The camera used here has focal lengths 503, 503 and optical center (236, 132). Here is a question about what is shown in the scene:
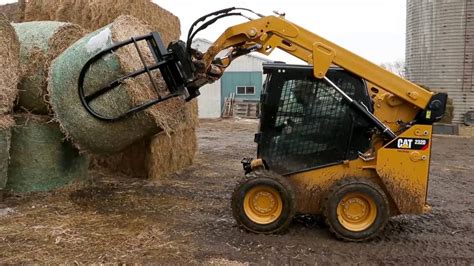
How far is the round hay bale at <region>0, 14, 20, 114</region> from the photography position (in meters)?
6.16

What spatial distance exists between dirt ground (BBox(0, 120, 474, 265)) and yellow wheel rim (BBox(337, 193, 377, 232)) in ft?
0.72

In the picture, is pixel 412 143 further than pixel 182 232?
No

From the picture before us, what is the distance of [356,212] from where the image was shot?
537 cm

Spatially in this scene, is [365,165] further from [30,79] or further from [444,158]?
[444,158]

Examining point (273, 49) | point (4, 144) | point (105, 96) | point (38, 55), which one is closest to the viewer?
point (273, 49)

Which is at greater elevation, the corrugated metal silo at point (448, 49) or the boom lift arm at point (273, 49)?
the corrugated metal silo at point (448, 49)

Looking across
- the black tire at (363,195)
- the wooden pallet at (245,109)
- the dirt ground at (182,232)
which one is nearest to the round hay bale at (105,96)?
the dirt ground at (182,232)

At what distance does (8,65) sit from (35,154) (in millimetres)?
1223

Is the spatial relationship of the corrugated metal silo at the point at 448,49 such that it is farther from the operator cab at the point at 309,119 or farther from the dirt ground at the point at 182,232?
the operator cab at the point at 309,119

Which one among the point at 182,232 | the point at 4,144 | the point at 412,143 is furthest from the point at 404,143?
the point at 4,144

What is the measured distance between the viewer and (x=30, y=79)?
672cm

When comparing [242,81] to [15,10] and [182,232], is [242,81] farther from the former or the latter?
[182,232]

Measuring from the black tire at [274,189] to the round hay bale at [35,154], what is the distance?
2.88 metres

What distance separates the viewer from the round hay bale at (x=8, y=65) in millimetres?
6160
